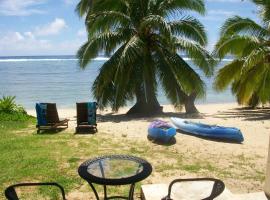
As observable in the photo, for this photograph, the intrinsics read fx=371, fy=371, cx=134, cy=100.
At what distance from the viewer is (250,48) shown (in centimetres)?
1642

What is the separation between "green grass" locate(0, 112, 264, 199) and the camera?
7047 millimetres

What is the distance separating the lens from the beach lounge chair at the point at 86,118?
39.6 feet

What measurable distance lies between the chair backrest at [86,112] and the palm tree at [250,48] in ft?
22.8

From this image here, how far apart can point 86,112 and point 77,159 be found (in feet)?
13.2

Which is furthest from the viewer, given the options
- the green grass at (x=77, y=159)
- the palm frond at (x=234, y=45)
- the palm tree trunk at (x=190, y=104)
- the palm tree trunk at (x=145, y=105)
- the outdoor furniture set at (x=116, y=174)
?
the palm tree trunk at (x=190, y=104)

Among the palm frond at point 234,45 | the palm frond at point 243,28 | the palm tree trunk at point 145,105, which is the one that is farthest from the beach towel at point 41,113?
the palm frond at point 243,28

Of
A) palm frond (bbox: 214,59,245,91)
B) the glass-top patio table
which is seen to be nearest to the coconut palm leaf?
palm frond (bbox: 214,59,245,91)

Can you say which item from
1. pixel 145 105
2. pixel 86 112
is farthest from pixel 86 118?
pixel 145 105

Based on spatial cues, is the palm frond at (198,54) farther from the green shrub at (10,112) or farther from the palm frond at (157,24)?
the green shrub at (10,112)

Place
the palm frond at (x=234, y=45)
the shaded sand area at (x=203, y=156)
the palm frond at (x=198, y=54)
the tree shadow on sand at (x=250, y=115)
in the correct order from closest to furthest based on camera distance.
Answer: the shaded sand area at (x=203, y=156), the palm frond at (x=234, y=45), the tree shadow on sand at (x=250, y=115), the palm frond at (x=198, y=54)

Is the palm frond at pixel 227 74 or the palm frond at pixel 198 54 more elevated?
the palm frond at pixel 198 54

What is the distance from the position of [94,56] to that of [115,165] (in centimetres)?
1363

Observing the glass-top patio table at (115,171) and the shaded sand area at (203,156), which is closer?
the glass-top patio table at (115,171)

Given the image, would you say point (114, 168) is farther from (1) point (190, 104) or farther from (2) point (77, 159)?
(1) point (190, 104)
